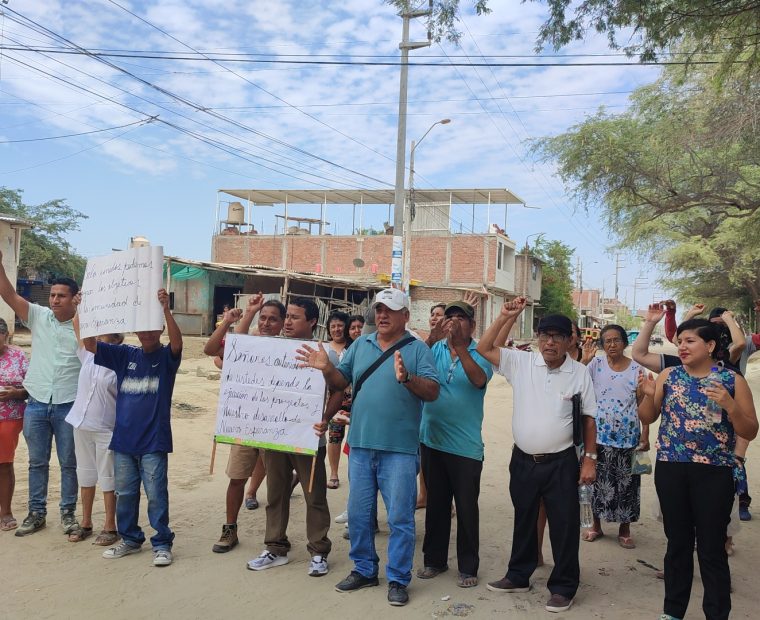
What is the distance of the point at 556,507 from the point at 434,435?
942 mm

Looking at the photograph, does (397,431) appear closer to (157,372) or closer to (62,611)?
(157,372)

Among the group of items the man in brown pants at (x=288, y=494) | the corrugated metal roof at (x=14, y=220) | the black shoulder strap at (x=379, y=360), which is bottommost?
the man in brown pants at (x=288, y=494)

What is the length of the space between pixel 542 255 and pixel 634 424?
42.5m

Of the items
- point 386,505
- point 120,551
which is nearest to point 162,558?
point 120,551

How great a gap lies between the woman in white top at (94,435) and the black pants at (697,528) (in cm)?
393

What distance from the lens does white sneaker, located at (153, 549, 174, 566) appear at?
181 inches

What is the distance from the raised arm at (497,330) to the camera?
4273mm

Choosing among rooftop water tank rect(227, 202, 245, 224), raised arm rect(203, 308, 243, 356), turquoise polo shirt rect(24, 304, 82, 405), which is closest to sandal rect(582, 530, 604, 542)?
raised arm rect(203, 308, 243, 356)

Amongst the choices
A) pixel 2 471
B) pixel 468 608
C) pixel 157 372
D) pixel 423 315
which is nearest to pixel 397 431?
pixel 468 608

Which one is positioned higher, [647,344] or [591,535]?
[647,344]

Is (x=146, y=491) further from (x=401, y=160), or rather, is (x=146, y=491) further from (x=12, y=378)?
(x=401, y=160)

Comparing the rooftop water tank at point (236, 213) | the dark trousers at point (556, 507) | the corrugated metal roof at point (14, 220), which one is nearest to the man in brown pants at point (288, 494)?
the dark trousers at point (556, 507)

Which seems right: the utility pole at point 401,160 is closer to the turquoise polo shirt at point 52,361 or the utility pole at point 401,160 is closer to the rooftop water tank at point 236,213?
the turquoise polo shirt at point 52,361

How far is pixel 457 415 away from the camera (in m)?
4.46
